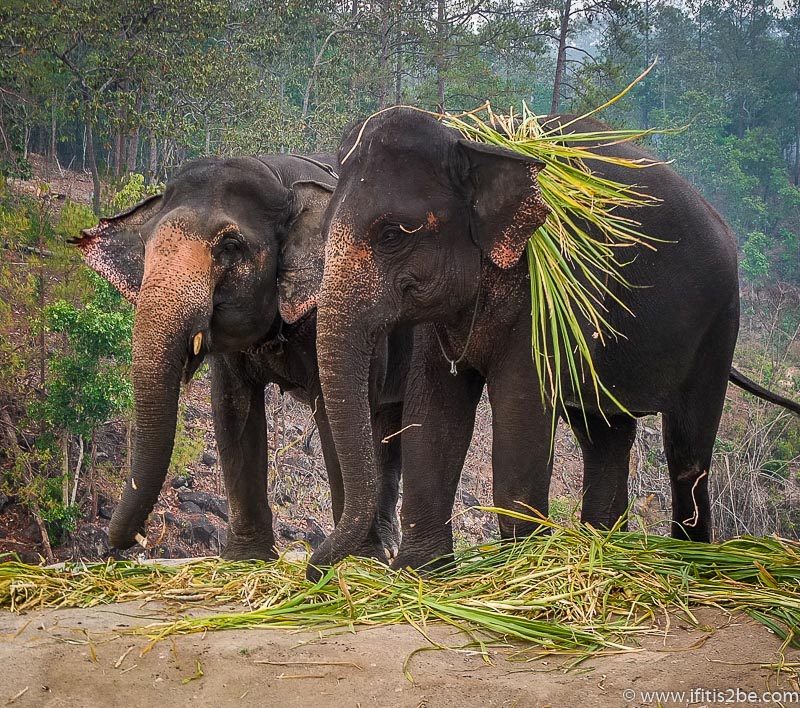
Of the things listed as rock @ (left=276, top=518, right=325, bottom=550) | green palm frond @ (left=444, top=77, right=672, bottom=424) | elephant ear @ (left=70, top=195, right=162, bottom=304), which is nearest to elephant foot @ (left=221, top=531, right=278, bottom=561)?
elephant ear @ (left=70, top=195, right=162, bottom=304)

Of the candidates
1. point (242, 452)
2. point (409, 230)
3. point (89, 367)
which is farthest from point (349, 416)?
point (89, 367)

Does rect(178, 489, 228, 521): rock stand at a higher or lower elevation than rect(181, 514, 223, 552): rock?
higher

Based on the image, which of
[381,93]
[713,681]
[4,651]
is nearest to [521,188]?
[713,681]

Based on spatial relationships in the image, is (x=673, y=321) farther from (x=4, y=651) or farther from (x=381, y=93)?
(x=381, y=93)

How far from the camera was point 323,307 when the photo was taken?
4703 mm

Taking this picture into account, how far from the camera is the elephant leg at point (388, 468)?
7.04 metres

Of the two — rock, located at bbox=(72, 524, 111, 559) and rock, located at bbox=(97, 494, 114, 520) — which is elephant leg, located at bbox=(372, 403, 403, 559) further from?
rock, located at bbox=(97, 494, 114, 520)

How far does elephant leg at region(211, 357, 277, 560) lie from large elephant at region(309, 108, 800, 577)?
1106mm

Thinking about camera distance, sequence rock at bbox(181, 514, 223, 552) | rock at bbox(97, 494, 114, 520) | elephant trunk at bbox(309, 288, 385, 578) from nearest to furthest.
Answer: elephant trunk at bbox(309, 288, 385, 578) < rock at bbox(97, 494, 114, 520) < rock at bbox(181, 514, 223, 552)

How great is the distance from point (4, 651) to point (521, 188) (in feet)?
8.74

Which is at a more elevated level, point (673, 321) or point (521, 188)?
point (521, 188)

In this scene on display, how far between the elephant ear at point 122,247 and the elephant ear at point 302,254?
693 millimetres

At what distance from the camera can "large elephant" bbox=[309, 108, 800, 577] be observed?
468cm

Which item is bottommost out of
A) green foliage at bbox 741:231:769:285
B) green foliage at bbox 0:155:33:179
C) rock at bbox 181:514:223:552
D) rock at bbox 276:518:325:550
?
rock at bbox 276:518:325:550
